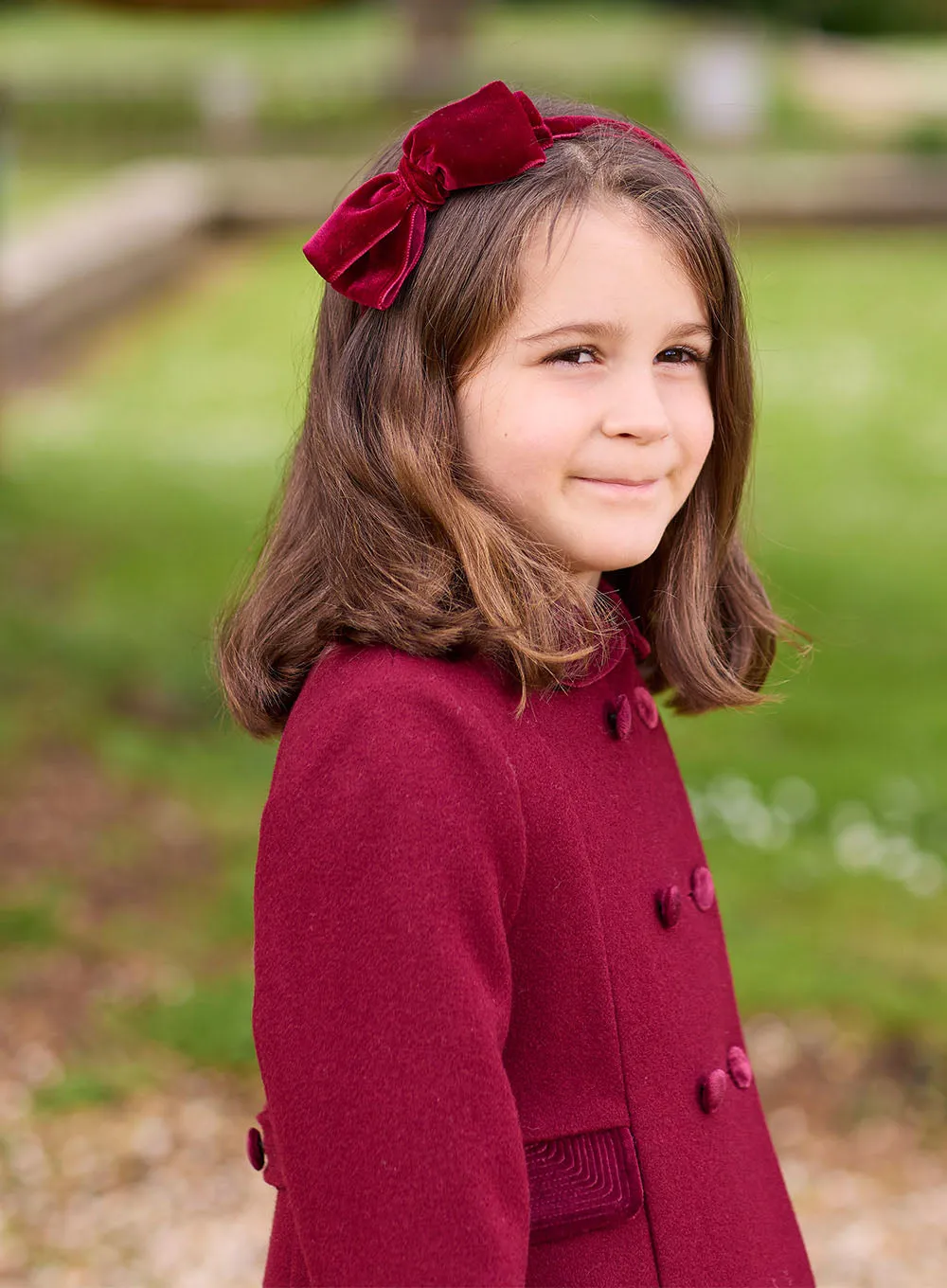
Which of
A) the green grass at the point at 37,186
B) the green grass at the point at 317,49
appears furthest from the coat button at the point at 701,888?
the green grass at the point at 317,49

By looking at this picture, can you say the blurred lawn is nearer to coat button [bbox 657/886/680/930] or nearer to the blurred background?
the blurred background

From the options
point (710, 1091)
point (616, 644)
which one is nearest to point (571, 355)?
point (616, 644)

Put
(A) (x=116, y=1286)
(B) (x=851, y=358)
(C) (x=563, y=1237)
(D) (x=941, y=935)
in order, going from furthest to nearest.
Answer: (B) (x=851, y=358)
(D) (x=941, y=935)
(A) (x=116, y=1286)
(C) (x=563, y=1237)

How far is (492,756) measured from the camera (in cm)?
129

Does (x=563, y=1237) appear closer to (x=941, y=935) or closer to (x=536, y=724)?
(x=536, y=724)

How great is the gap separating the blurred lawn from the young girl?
477 millimetres

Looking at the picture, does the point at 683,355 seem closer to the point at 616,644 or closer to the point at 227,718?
the point at 616,644

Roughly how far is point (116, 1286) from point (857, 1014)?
1773 mm

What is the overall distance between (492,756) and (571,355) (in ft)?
1.19

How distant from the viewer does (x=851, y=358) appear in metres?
11.3

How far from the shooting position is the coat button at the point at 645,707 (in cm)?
160

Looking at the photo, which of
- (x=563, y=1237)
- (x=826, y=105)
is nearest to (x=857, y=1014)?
(x=563, y=1237)

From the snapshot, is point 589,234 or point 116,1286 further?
point 116,1286

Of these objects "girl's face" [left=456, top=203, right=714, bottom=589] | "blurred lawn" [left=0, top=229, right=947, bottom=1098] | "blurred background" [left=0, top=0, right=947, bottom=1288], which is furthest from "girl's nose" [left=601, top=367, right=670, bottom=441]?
"blurred lawn" [left=0, top=229, right=947, bottom=1098]
